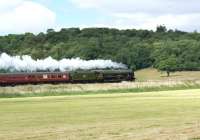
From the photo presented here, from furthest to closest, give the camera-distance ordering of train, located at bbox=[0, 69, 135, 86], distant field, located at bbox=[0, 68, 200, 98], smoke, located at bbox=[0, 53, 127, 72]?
smoke, located at bbox=[0, 53, 127, 72], train, located at bbox=[0, 69, 135, 86], distant field, located at bbox=[0, 68, 200, 98]

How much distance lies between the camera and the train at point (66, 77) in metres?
90.8

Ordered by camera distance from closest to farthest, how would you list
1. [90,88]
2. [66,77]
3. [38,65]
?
[90,88], [66,77], [38,65]

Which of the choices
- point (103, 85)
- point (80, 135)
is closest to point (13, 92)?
point (103, 85)

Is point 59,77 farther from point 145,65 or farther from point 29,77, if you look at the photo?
point 145,65

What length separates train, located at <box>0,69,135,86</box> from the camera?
9085 cm

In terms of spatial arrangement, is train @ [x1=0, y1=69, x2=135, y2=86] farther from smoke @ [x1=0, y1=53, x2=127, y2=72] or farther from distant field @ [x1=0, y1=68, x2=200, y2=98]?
smoke @ [x1=0, y1=53, x2=127, y2=72]

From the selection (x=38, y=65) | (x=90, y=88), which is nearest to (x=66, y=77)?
(x=90, y=88)

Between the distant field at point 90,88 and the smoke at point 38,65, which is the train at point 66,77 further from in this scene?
the smoke at point 38,65

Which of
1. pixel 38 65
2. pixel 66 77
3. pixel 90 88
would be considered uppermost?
pixel 38 65

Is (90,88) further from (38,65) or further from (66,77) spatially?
(38,65)

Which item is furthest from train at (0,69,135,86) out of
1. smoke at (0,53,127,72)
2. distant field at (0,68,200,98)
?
smoke at (0,53,127,72)

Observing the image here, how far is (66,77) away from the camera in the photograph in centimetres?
9662

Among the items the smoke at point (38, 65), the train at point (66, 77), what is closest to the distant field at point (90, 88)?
the train at point (66, 77)

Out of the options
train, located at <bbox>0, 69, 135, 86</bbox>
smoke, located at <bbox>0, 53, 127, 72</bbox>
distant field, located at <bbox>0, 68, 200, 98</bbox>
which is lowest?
distant field, located at <bbox>0, 68, 200, 98</bbox>
